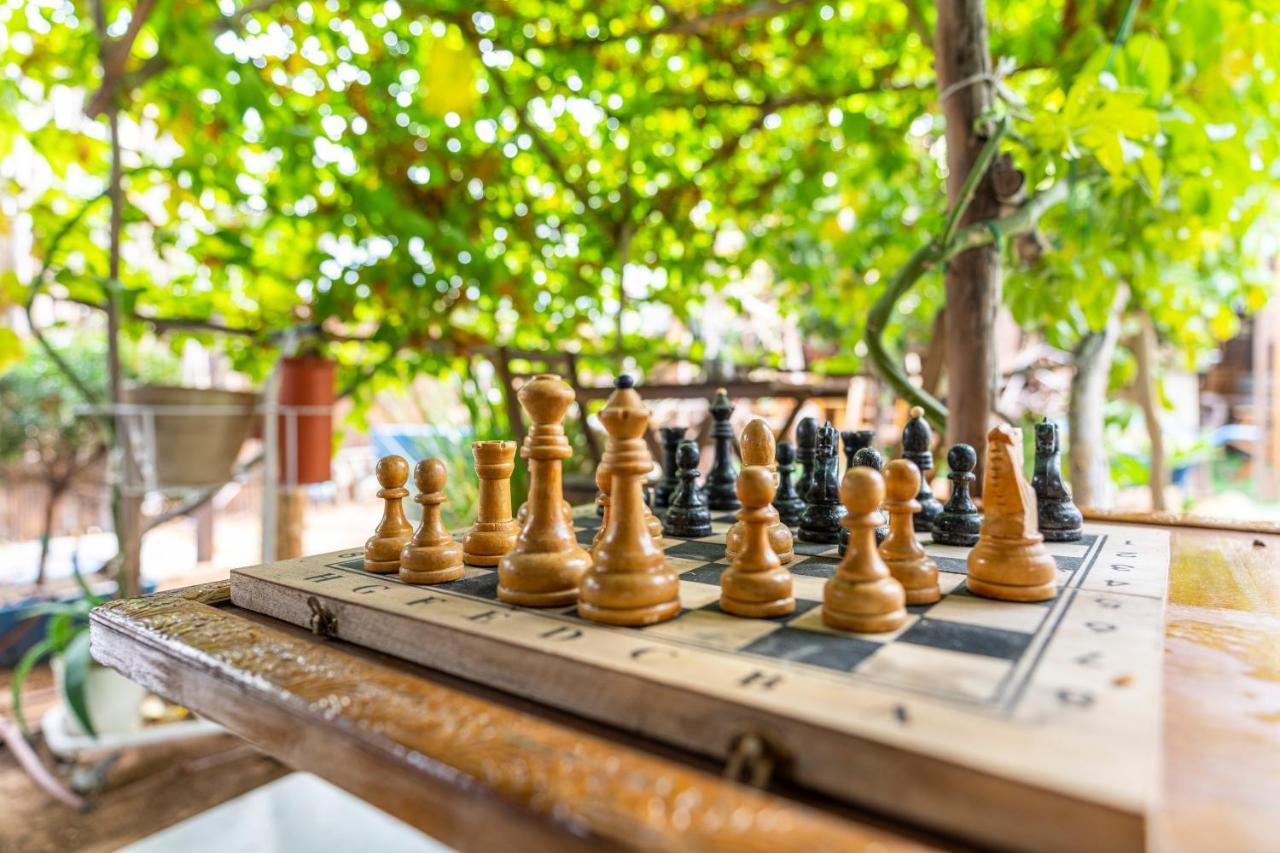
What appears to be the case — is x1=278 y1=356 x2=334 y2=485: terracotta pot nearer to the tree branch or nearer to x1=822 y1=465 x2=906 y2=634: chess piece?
the tree branch

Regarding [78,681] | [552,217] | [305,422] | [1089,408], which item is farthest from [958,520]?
[552,217]

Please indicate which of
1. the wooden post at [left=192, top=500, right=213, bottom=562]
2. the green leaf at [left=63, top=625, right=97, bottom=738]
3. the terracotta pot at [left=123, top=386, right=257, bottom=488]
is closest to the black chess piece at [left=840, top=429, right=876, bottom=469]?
the terracotta pot at [left=123, top=386, right=257, bottom=488]

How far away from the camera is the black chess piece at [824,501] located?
0.99 m

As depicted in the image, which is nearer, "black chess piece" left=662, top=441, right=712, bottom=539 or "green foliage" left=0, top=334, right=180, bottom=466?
"black chess piece" left=662, top=441, right=712, bottom=539

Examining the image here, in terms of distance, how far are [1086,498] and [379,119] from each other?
8.12 feet

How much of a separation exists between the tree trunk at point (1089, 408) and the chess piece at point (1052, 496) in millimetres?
1271

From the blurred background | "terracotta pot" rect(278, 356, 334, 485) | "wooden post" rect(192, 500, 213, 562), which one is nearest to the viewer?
the blurred background

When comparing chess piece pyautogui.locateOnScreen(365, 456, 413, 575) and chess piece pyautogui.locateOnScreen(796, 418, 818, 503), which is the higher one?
chess piece pyautogui.locateOnScreen(796, 418, 818, 503)

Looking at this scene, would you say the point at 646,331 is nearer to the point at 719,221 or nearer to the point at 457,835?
the point at 719,221

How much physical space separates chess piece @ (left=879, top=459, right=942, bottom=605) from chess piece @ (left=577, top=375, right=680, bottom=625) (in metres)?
0.22

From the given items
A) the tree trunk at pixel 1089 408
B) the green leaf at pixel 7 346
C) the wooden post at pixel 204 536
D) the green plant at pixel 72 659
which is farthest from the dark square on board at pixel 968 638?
the wooden post at pixel 204 536

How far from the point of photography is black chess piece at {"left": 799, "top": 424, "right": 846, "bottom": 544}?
0.99 m

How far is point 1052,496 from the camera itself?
38.2 inches

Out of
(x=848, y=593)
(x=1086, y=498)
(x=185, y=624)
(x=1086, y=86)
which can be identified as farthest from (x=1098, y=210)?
(x=185, y=624)
